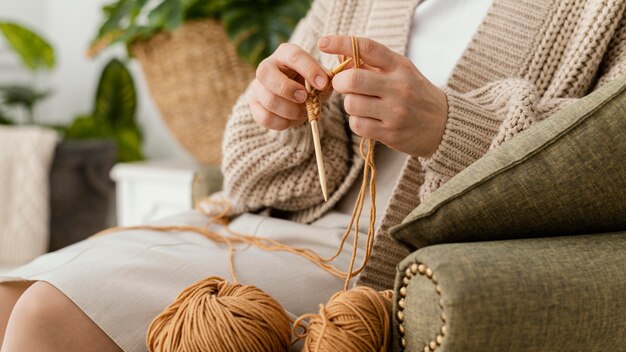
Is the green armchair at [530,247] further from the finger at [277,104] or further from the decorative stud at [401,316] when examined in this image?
the finger at [277,104]

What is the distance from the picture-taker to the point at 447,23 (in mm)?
1111

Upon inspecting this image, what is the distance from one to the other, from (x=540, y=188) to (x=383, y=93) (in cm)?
19

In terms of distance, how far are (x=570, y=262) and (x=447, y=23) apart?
0.56 metres

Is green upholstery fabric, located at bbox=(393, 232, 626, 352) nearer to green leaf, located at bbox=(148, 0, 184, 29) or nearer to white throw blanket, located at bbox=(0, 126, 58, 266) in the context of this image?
green leaf, located at bbox=(148, 0, 184, 29)

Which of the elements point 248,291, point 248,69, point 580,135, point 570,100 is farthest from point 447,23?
point 248,69

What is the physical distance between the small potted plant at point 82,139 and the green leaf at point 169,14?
1.66 feet

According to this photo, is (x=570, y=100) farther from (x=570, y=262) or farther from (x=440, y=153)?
(x=570, y=262)

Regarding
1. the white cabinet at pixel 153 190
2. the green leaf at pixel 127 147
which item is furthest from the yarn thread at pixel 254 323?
the green leaf at pixel 127 147

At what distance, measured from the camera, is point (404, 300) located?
67 centimetres

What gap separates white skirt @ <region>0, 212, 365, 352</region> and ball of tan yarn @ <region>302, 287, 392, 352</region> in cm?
15

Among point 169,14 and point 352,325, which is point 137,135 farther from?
point 352,325

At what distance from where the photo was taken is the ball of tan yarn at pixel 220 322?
2.31ft

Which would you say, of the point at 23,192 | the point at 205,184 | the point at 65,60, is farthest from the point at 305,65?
the point at 65,60

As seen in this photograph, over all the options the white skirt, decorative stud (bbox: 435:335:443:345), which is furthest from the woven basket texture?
decorative stud (bbox: 435:335:443:345)
